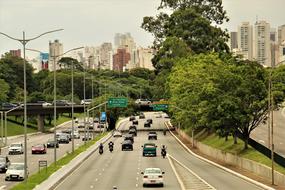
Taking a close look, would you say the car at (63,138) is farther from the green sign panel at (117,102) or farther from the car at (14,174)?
the car at (14,174)

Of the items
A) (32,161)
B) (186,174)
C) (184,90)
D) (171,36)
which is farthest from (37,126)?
(186,174)

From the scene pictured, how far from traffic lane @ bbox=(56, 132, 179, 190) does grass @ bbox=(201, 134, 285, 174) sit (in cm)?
627

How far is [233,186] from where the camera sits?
41.7m

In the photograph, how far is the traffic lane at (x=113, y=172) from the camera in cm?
4334

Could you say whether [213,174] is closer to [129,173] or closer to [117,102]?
[129,173]

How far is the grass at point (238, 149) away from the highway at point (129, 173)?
2.47 m

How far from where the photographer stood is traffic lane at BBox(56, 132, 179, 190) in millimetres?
43344

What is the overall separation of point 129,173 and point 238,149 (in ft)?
45.1

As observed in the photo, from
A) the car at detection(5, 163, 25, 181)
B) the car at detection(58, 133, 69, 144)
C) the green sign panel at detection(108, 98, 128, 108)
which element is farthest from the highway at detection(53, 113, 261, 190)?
the green sign panel at detection(108, 98, 128, 108)

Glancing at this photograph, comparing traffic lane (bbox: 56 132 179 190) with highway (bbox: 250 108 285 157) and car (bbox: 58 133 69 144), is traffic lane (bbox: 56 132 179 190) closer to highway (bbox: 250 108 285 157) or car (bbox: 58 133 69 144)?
highway (bbox: 250 108 285 157)

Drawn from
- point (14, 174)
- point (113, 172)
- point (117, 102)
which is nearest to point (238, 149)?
point (113, 172)

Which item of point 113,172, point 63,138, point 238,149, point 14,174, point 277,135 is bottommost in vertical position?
point 63,138

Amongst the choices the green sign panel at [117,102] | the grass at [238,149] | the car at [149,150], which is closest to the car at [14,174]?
the grass at [238,149]

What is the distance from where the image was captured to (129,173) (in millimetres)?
53344
